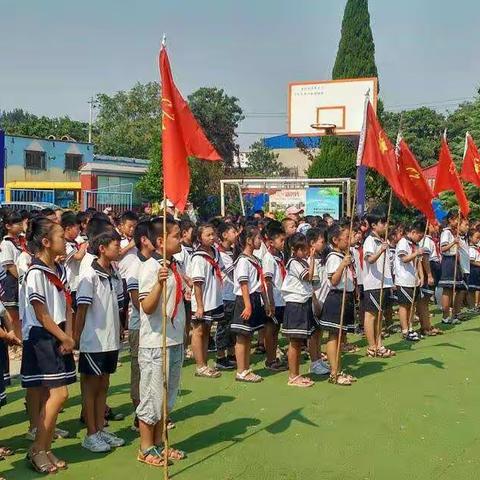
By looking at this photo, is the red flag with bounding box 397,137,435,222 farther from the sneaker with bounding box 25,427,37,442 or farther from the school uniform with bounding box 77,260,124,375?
the sneaker with bounding box 25,427,37,442

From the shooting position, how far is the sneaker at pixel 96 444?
462 centimetres

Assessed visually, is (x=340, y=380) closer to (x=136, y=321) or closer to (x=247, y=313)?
(x=247, y=313)

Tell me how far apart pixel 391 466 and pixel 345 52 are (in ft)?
79.8

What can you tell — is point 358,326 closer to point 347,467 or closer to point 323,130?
point 347,467

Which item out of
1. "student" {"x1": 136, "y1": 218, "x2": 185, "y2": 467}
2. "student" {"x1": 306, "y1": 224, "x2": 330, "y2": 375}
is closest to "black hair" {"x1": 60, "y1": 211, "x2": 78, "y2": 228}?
"student" {"x1": 136, "y1": 218, "x2": 185, "y2": 467}

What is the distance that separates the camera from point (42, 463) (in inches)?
168

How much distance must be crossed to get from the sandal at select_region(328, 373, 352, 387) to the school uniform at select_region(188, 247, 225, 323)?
1283 millimetres

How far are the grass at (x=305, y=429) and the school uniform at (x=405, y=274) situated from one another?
1564 millimetres

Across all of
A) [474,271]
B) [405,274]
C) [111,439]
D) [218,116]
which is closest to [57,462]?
[111,439]

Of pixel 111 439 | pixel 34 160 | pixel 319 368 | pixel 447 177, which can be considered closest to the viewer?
pixel 111 439

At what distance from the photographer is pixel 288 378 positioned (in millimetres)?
6648

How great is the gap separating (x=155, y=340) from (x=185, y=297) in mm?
2295

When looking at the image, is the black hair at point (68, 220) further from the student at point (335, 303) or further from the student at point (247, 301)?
the student at point (335, 303)

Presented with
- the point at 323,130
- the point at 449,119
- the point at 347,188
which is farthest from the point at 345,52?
the point at 449,119
